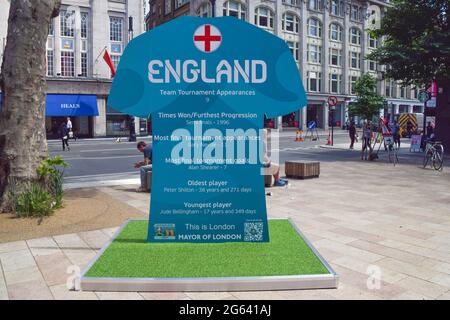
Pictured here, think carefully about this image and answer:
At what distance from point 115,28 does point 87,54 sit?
11.9ft

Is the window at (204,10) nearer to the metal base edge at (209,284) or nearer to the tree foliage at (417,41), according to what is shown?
the tree foliage at (417,41)

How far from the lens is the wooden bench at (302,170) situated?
512 inches

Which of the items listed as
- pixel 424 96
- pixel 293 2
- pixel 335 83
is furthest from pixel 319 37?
pixel 424 96

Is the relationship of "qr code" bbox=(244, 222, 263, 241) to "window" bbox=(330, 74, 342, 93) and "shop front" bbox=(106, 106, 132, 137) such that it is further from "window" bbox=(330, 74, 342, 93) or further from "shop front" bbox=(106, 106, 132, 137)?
"window" bbox=(330, 74, 342, 93)

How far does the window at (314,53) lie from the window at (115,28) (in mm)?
26458

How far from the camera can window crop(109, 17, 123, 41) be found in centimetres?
3771

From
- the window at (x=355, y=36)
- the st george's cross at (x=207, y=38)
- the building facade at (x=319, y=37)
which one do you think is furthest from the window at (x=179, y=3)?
the st george's cross at (x=207, y=38)

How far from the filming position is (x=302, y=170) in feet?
42.5

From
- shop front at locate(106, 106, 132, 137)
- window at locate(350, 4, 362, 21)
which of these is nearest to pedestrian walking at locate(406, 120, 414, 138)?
window at locate(350, 4, 362, 21)

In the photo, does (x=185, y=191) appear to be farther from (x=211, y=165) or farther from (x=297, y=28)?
(x=297, y=28)

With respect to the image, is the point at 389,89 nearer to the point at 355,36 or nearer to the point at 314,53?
the point at 355,36

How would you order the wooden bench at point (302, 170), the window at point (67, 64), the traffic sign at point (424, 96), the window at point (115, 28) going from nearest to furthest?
the wooden bench at point (302, 170) < the traffic sign at point (424, 96) < the window at point (67, 64) < the window at point (115, 28)
